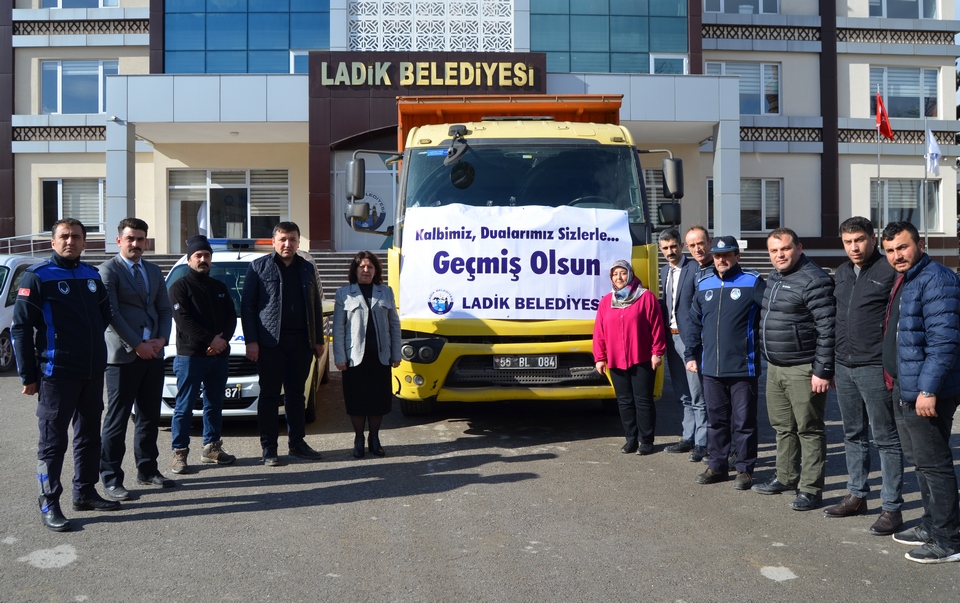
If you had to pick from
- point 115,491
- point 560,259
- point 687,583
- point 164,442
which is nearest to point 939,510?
point 687,583

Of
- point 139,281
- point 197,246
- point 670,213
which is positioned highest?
point 670,213

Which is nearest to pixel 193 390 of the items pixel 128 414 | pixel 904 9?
pixel 128 414

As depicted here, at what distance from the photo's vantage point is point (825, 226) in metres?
25.8

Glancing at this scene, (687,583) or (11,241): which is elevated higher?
(11,241)

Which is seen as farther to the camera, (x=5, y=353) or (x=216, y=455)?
(x=5, y=353)

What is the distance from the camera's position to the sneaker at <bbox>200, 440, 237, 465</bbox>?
696 centimetres

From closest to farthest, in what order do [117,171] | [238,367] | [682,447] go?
[682,447] < [238,367] < [117,171]

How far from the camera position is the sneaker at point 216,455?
696 centimetres

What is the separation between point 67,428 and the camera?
5422 mm

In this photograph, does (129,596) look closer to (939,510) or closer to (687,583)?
(687,583)

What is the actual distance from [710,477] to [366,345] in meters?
3.02

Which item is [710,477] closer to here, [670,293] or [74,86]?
[670,293]

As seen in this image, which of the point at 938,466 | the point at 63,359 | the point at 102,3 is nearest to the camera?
the point at 938,466

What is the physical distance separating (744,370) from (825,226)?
2157 centimetres
